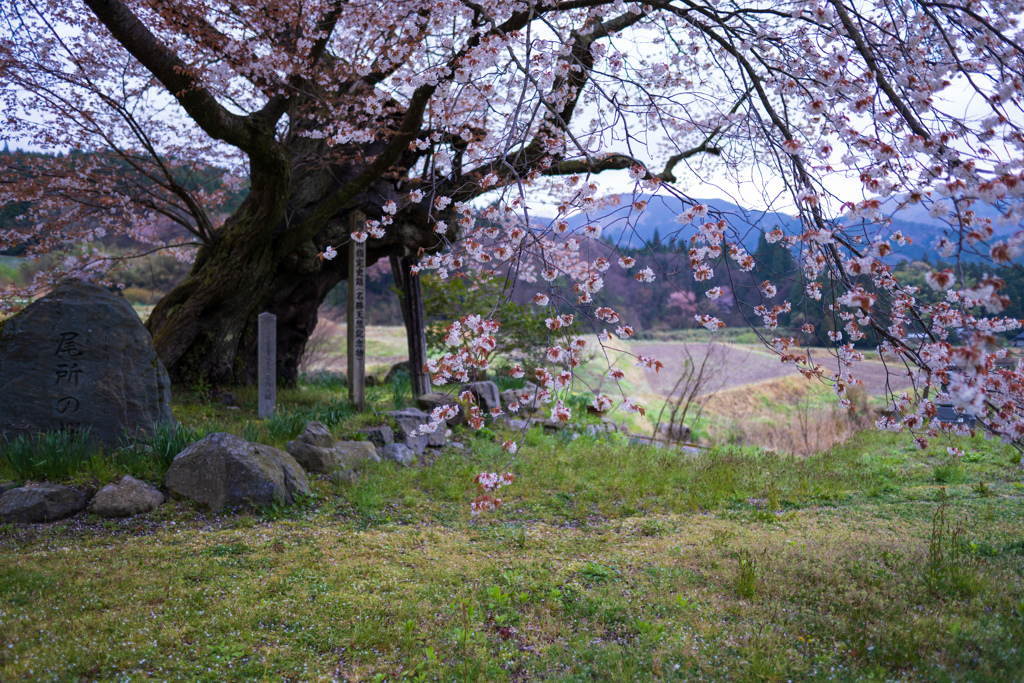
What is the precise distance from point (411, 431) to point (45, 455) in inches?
141

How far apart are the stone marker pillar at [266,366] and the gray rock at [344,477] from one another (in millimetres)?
2493

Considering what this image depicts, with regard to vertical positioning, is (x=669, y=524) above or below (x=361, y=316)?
below

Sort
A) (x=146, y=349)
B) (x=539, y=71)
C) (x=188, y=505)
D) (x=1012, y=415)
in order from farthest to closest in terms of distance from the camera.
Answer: (x=146, y=349) < (x=188, y=505) < (x=539, y=71) < (x=1012, y=415)

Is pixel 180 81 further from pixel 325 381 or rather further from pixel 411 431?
pixel 325 381

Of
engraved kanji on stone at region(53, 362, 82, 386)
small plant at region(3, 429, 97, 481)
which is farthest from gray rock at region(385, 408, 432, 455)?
engraved kanji on stone at region(53, 362, 82, 386)

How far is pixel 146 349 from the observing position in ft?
19.8

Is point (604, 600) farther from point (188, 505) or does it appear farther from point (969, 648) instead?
point (188, 505)

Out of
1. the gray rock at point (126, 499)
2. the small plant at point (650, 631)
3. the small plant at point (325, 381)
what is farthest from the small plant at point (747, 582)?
the small plant at point (325, 381)

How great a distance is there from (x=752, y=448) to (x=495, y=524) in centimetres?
579

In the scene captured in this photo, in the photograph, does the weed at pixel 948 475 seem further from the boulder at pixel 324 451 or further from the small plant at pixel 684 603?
the boulder at pixel 324 451

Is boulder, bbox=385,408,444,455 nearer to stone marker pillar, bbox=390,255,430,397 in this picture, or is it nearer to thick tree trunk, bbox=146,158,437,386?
stone marker pillar, bbox=390,255,430,397

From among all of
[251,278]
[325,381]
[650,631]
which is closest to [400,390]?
[251,278]

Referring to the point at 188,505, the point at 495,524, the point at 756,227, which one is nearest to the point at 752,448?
the point at 495,524

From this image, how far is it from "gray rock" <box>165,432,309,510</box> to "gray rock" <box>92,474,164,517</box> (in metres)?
0.17
